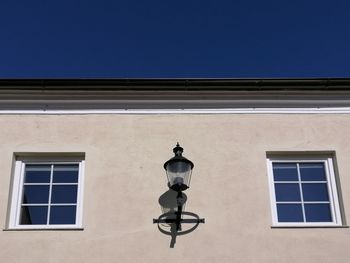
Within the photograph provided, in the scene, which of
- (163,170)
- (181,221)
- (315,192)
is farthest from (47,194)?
(315,192)

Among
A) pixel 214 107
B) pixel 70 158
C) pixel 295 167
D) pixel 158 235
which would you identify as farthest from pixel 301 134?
pixel 70 158

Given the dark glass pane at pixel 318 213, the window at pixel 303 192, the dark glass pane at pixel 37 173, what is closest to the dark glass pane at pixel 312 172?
the window at pixel 303 192

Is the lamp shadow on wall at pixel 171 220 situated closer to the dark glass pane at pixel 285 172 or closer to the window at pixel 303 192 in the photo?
the window at pixel 303 192

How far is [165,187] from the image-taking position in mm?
9500

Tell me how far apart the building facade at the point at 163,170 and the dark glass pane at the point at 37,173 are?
2cm

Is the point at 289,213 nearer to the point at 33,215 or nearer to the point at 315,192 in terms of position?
the point at 315,192

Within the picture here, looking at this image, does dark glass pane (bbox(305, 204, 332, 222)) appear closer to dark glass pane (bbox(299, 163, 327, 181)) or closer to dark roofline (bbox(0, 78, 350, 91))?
dark glass pane (bbox(299, 163, 327, 181))

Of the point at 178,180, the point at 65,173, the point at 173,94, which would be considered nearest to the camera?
the point at 178,180

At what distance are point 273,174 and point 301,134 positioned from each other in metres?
0.80

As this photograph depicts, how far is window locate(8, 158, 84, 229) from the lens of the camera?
9359 millimetres

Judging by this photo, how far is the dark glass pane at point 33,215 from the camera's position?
9375 mm

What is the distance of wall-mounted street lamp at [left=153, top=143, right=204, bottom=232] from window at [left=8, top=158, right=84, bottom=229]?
1.33 metres

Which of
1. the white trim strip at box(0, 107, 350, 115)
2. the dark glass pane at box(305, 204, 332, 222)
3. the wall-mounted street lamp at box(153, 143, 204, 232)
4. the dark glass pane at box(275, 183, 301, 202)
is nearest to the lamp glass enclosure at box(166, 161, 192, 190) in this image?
the wall-mounted street lamp at box(153, 143, 204, 232)

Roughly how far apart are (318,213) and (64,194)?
3.83m
